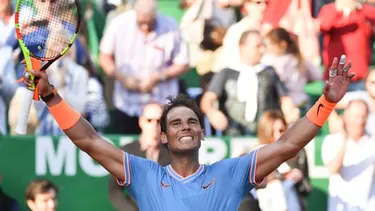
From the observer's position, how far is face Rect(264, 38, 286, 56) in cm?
873

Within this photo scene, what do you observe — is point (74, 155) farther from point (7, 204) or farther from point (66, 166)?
point (7, 204)

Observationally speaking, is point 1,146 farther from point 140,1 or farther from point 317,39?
point 317,39

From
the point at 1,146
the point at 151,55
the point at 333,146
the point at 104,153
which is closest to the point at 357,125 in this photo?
the point at 333,146

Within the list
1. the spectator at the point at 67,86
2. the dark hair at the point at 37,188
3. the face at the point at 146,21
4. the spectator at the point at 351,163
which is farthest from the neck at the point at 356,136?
the dark hair at the point at 37,188

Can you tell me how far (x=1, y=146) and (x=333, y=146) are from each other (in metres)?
2.91

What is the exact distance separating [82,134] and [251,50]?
377cm

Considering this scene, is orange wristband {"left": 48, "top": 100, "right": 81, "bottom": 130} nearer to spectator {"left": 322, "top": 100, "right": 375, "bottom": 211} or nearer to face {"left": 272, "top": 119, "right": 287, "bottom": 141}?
face {"left": 272, "top": 119, "right": 287, "bottom": 141}

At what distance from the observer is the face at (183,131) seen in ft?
16.2

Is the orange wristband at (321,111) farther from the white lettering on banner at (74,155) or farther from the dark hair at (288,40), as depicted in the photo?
the dark hair at (288,40)

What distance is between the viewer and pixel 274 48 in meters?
8.75

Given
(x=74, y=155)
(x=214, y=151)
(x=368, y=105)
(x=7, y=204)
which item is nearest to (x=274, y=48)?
(x=368, y=105)

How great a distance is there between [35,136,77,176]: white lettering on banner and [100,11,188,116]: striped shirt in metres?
0.61

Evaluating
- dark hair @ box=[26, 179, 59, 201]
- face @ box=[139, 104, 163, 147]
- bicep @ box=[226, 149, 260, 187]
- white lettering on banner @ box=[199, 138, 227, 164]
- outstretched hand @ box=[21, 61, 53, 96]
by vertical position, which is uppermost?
outstretched hand @ box=[21, 61, 53, 96]

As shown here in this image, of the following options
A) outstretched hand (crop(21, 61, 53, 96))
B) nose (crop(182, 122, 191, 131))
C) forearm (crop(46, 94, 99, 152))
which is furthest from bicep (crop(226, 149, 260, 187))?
outstretched hand (crop(21, 61, 53, 96))
